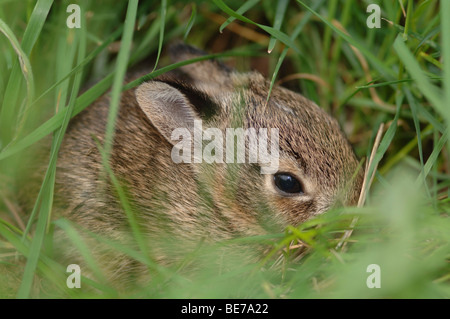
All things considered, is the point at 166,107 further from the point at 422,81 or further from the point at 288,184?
the point at 422,81

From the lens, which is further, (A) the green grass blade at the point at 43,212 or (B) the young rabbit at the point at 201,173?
(B) the young rabbit at the point at 201,173

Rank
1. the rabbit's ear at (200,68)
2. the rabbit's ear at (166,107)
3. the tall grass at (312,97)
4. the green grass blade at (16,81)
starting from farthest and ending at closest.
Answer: the rabbit's ear at (200,68)
the rabbit's ear at (166,107)
the green grass blade at (16,81)
the tall grass at (312,97)

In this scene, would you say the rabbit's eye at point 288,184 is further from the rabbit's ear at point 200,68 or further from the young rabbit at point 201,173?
the rabbit's ear at point 200,68

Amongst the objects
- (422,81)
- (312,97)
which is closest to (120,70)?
(422,81)

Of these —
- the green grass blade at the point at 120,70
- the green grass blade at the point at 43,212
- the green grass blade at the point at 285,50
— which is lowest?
the green grass blade at the point at 43,212

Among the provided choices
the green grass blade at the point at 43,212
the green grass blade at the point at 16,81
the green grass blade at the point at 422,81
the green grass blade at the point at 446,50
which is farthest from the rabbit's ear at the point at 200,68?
the green grass blade at the point at 446,50

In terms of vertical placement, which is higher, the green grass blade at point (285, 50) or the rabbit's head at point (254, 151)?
the green grass blade at point (285, 50)

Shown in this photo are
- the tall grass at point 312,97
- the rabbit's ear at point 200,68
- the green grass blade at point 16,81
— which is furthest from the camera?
the rabbit's ear at point 200,68

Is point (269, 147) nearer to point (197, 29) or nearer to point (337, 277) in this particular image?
point (337, 277)

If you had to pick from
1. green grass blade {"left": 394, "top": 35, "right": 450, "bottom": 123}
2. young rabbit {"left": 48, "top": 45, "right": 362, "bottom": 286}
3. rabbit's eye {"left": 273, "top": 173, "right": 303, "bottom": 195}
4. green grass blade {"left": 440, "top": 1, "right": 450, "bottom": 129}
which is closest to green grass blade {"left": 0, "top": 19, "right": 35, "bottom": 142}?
young rabbit {"left": 48, "top": 45, "right": 362, "bottom": 286}
